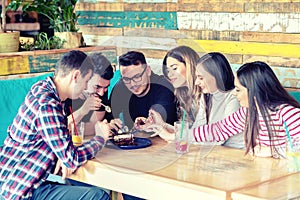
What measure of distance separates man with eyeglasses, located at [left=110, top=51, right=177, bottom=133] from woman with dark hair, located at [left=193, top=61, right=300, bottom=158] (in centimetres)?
77

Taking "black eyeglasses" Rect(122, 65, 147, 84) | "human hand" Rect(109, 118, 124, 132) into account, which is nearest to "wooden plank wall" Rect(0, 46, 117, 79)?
"black eyeglasses" Rect(122, 65, 147, 84)

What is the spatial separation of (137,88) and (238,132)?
853 millimetres

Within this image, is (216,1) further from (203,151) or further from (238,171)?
(238,171)

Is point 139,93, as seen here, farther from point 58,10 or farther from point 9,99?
point 58,10

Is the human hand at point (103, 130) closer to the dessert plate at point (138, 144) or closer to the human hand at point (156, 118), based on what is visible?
the dessert plate at point (138, 144)

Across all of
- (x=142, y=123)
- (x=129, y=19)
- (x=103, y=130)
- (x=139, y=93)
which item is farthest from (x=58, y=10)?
(x=103, y=130)

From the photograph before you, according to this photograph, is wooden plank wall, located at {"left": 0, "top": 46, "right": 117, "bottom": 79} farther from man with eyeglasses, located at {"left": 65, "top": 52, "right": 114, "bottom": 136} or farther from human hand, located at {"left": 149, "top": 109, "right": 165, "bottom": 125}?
human hand, located at {"left": 149, "top": 109, "right": 165, "bottom": 125}

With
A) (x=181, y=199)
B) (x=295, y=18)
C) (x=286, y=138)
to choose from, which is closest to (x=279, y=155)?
(x=286, y=138)

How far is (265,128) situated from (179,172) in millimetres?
531

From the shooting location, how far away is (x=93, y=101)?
12.4ft

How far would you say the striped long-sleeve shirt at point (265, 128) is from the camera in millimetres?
2893

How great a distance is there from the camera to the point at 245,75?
301cm

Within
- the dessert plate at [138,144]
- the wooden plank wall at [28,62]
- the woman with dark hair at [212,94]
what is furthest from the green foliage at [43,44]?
the dessert plate at [138,144]

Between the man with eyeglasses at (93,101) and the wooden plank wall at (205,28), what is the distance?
606 millimetres
